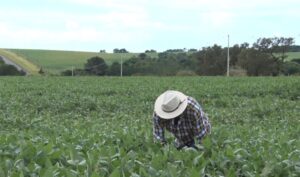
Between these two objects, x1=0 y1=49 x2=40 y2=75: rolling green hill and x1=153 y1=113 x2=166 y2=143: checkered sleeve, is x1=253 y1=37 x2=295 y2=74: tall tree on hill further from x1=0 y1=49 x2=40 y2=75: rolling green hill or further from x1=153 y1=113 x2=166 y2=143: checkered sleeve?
x1=153 y1=113 x2=166 y2=143: checkered sleeve

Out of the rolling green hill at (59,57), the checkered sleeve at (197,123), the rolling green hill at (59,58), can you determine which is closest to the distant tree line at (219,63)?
the rolling green hill at (59,57)

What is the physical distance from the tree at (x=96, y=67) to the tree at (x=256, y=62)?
1794 cm

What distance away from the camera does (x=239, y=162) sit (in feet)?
16.1

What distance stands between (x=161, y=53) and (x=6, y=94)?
61339 millimetres

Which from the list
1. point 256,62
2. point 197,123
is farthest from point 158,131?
point 256,62

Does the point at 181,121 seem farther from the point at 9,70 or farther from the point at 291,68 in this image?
the point at 9,70

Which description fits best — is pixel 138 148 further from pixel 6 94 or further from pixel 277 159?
pixel 6 94

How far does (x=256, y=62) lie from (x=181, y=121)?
211 ft

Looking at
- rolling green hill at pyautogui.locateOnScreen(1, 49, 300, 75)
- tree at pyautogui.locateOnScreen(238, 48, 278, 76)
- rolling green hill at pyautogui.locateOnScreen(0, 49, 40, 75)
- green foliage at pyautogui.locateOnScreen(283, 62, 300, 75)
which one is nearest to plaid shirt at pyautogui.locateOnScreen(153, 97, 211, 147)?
tree at pyautogui.locateOnScreen(238, 48, 278, 76)

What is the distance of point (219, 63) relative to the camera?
7488 cm

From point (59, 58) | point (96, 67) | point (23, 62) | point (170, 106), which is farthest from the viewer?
point (59, 58)

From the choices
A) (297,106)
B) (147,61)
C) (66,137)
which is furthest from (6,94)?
(147,61)

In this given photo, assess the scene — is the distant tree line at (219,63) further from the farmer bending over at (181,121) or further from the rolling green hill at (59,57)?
the farmer bending over at (181,121)

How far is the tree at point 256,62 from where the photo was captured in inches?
2746
